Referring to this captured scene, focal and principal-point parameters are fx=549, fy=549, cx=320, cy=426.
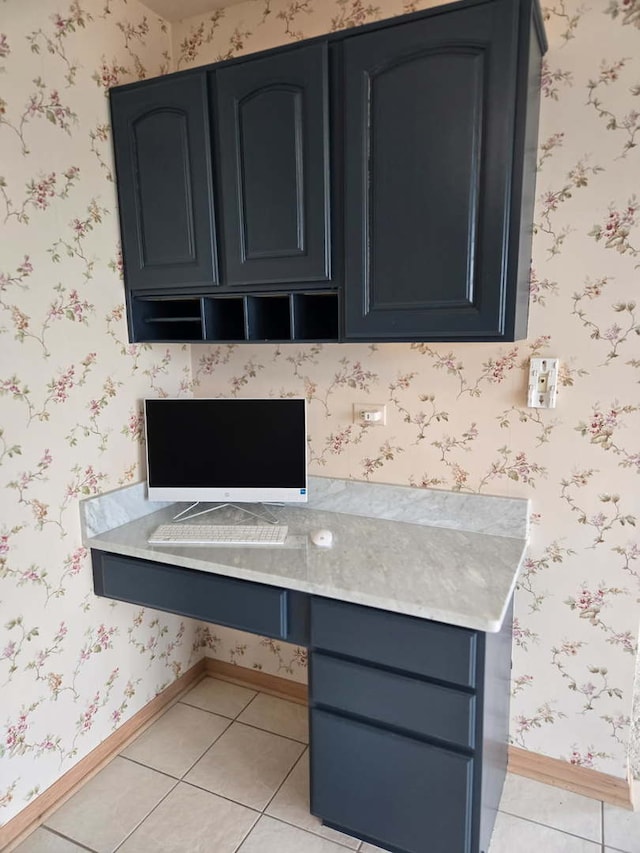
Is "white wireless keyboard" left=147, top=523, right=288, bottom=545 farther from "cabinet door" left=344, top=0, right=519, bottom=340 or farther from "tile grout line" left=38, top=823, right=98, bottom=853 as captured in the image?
"tile grout line" left=38, top=823, right=98, bottom=853

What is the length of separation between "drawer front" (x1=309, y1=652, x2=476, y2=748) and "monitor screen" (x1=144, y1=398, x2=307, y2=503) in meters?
0.58

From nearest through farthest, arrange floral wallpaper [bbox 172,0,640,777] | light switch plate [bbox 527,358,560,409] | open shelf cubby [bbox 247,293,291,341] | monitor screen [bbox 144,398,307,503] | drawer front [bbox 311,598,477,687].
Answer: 1. drawer front [bbox 311,598,477,687]
2. floral wallpaper [bbox 172,0,640,777]
3. light switch plate [bbox 527,358,560,409]
4. open shelf cubby [bbox 247,293,291,341]
5. monitor screen [bbox 144,398,307,503]

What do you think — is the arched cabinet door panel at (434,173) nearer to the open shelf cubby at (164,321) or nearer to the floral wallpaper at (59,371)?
the open shelf cubby at (164,321)

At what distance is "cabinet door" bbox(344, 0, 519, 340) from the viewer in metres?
1.29

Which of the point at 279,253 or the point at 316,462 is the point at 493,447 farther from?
the point at 279,253

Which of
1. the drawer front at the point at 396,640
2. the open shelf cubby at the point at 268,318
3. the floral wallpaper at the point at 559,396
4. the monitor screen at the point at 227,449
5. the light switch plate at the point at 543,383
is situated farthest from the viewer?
the monitor screen at the point at 227,449

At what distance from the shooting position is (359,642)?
4.59 feet

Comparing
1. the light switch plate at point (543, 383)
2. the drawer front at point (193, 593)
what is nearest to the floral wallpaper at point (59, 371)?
the drawer front at point (193, 593)

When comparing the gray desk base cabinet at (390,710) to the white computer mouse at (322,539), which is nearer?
the gray desk base cabinet at (390,710)

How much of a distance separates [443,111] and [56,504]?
Result: 1521 mm

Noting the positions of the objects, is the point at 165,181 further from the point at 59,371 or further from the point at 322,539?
the point at 322,539

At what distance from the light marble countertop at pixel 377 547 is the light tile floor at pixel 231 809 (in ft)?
2.34

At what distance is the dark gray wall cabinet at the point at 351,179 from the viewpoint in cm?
131

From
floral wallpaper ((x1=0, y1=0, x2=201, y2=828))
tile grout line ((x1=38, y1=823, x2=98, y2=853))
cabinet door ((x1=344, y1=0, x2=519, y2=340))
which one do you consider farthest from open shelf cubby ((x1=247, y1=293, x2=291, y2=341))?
tile grout line ((x1=38, y1=823, x2=98, y2=853))
